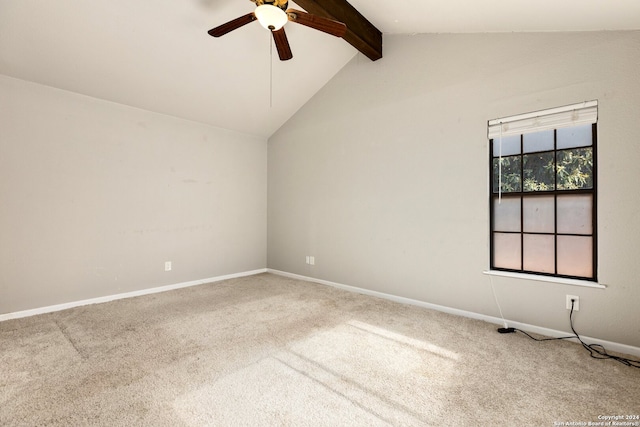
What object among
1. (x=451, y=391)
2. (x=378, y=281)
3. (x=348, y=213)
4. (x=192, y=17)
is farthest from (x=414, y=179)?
(x=192, y=17)

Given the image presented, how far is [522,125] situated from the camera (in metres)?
2.66

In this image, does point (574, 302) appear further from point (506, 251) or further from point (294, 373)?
point (294, 373)

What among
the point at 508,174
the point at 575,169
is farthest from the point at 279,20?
the point at 575,169

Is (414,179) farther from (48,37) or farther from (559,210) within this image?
(48,37)

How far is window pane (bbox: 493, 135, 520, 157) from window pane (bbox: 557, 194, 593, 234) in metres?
0.57

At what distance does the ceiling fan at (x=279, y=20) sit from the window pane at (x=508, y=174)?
76.2 inches

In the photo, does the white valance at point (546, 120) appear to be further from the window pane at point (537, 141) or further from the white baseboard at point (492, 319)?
the white baseboard at point (492, 319)

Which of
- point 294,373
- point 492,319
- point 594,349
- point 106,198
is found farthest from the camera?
point 106,198

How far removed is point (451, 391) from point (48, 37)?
4.25m

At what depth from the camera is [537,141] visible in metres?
2.69

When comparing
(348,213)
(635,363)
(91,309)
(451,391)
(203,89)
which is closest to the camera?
(451,391)

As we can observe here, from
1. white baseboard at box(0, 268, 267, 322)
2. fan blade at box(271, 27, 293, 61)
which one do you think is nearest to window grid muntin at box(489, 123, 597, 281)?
fan blade at box(271, 27, 293, 61)

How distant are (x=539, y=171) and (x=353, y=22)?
7.68 feet

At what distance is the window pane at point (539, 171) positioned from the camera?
262 centimetres
